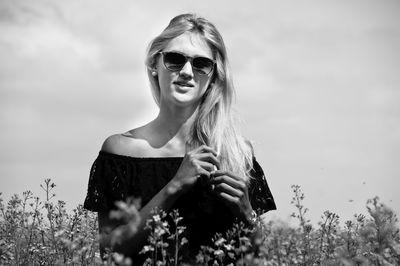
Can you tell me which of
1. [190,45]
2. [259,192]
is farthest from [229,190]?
[190,45]

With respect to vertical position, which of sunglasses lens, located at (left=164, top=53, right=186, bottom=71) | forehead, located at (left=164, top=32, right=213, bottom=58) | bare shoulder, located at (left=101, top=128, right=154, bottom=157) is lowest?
bare shoulder, located at (left=101, top=128, right=154, bottom=157)

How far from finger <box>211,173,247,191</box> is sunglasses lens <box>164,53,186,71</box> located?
3.60 ft

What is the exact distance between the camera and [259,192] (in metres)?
5.06

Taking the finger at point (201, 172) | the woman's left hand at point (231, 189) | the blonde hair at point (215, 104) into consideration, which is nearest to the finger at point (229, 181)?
the woman's left hand at point (231, 189)

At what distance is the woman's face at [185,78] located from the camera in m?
4.68

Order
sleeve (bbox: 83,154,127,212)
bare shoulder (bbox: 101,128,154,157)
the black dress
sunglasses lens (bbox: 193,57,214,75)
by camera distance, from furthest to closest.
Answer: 1. bare shoulder (bbox: 101,128,154,157)
2. sunglasses lens (bbox: 193,57,214,75)
3. sleeve (bbox: 83,154,127,212)
4. the black dress

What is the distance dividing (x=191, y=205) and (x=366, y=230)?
4.82 feet

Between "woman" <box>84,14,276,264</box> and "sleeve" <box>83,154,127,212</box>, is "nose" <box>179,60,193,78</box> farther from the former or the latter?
"sleeve" <box>83,154,127,212</box>

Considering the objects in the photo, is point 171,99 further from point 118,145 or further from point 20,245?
point 20,245

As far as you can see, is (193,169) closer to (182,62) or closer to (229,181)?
(229,181)

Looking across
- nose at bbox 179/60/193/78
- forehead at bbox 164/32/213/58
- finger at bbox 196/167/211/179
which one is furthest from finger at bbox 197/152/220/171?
forehead at bbox 164/32/213/58

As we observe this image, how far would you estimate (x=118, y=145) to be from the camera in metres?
4.96

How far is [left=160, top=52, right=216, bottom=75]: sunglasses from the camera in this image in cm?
475

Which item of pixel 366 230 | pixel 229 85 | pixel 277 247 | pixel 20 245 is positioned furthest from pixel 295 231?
pixel 20 245
